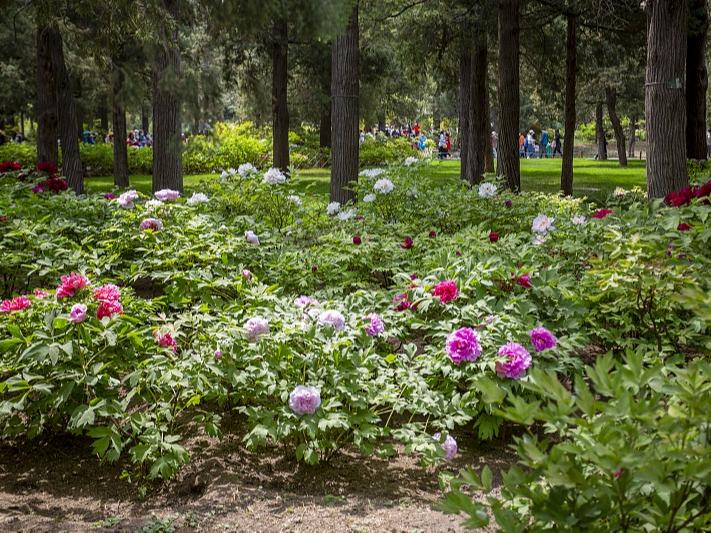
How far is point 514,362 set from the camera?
11.3 ft

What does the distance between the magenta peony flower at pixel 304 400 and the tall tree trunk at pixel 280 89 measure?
486 inches

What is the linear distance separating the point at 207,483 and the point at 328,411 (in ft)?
1.91

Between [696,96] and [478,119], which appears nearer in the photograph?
[696,96]

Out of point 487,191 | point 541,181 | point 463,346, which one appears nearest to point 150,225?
point 463,346

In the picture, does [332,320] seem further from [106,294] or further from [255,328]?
→ [106,294]

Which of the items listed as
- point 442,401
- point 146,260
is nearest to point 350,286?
point 146,260

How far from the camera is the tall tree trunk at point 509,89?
426 inches

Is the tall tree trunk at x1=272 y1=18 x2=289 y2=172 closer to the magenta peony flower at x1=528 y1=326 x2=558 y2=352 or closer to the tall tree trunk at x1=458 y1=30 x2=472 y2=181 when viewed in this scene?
the tall tree trunk at x1=458 y1=30 x2=472 y2=181

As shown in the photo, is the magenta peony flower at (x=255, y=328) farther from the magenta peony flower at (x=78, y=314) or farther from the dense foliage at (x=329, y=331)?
the magenta peony flower at (x=78, y=314)

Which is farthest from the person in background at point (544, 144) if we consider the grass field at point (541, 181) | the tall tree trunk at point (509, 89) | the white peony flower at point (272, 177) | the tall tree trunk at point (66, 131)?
the white peony flower at point (272, 177)

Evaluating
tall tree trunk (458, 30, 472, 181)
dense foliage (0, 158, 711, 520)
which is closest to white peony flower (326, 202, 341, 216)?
dense foliage (0, 158, 711, 520)

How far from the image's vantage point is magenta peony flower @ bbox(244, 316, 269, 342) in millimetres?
3430

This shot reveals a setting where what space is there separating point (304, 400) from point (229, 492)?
482 mm

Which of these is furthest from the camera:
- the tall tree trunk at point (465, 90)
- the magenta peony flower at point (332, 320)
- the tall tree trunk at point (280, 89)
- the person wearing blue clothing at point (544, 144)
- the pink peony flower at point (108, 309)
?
the person wearing blue clothing at point (544, 144)
